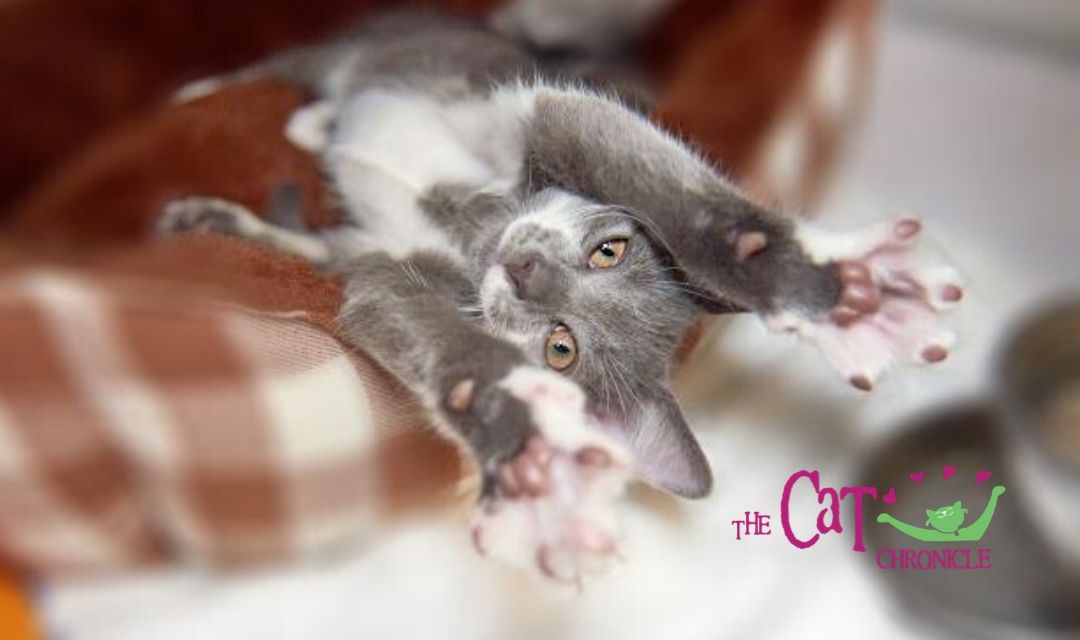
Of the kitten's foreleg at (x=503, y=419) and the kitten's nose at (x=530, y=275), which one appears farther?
the kitten's nose at (x=530, y=275)

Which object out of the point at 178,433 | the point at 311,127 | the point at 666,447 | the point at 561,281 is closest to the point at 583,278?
the point at 561,281

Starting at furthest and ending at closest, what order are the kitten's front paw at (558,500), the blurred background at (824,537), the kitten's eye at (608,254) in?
the blurred background at (824,537)
the kitten's eye at (608,254)
the kitten's front paw at (558,500)

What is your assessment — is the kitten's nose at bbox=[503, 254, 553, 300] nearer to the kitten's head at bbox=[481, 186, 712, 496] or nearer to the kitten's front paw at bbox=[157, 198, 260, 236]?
the kitten's head at bbox=[481, 186, 712, 496]

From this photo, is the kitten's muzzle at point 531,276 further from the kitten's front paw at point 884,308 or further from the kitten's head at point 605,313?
the kitten's front paw at point 884,308

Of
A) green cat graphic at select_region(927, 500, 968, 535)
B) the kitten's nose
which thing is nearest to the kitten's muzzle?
the kitten's nose

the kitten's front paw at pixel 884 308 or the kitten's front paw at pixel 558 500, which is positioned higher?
the kitten's front paw at pixel 884 308

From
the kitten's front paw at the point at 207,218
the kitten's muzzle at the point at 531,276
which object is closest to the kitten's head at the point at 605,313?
the kitten's muzzle at the point at 531,276

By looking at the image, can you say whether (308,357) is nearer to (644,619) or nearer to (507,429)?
(507,429)
